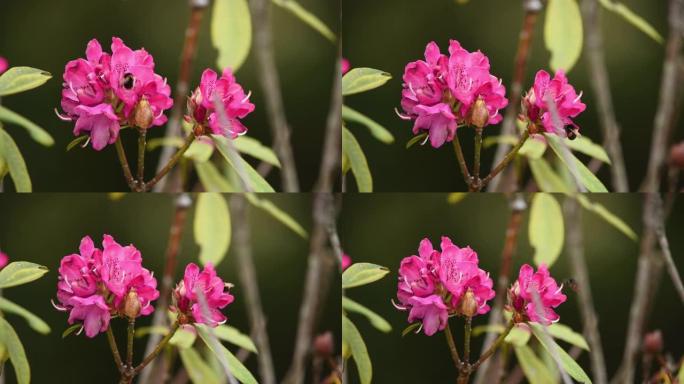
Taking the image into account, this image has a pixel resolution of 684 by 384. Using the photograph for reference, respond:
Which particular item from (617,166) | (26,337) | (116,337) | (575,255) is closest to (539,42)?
(617,166)

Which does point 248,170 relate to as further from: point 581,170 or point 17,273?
point 581,170

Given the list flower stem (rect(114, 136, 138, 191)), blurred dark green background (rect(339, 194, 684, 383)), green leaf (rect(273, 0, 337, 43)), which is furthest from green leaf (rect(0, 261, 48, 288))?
green leaf (rect(273, 0, 337, 43))

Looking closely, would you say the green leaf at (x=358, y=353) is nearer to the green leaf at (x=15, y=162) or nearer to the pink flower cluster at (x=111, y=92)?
the pink flower cluster at (x=111, y=92)

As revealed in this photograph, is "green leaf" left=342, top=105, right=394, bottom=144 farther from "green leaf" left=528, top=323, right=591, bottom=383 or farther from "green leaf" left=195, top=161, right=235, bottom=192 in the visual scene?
"green leaf" left=528, top=323, right=591, bottom=383

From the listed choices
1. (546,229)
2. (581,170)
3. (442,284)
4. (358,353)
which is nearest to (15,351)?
(358,353)

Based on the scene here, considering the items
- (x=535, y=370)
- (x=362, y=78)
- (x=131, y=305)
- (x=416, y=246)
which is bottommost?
(x=535, y=370)
